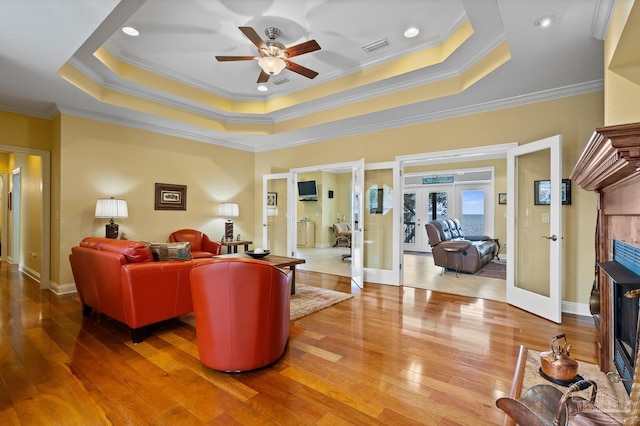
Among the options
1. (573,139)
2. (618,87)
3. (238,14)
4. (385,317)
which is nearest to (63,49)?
(238,14)

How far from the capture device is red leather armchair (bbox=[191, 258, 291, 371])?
2143mm

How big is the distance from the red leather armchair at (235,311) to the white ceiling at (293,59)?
2191mm

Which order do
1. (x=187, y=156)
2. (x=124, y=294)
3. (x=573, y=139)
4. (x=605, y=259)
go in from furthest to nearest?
(x=187, y=156) → (x=573, y=139) → (x=124, y=294) → (x=605, y=259)

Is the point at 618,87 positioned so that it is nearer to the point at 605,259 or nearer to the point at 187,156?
the point at 605,259

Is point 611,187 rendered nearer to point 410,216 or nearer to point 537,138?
point 537,138

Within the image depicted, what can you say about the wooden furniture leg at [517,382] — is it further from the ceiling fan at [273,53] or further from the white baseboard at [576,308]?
the ceiling fan at [273,53]

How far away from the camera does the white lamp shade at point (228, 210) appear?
242 inches

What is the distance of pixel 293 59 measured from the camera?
4.01 meters

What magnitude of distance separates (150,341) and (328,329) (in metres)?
1.66

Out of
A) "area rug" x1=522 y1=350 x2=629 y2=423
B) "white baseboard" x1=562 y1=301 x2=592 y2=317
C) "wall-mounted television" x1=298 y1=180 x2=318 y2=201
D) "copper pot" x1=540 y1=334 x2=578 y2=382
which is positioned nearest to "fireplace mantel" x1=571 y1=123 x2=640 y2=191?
"copper pot" x1=540 y1=334 x2=578 y2=382

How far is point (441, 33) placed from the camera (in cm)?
337

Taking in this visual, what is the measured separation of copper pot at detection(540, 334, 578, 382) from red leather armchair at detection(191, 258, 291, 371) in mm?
1839

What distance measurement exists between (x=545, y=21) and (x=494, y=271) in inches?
200

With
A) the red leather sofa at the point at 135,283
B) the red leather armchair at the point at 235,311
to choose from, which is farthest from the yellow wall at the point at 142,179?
the red leather armchair at the point at 235,311
